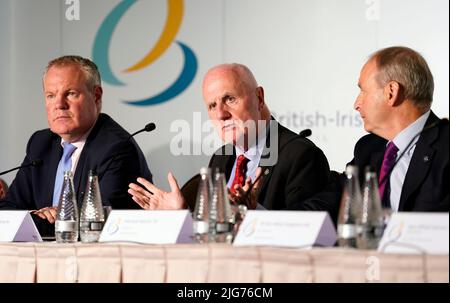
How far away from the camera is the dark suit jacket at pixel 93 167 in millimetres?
3928

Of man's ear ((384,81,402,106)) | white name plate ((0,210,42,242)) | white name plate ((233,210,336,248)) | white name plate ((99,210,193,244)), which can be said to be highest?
man's ear ((384,81,402,106))

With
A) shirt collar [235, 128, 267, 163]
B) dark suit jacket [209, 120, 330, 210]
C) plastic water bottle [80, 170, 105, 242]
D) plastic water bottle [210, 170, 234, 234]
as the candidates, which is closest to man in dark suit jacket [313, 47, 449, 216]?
dark suit jacket [209, 120, 330, 210]

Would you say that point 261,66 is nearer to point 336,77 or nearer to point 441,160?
point 336,77

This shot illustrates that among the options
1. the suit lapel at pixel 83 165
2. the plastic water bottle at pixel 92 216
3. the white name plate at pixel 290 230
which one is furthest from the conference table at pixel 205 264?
the suit lapel at pixel 83 165

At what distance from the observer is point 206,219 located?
253cm

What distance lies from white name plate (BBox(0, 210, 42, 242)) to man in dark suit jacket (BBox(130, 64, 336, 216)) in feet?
2.62

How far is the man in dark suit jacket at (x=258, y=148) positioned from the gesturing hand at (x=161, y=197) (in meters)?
0.43

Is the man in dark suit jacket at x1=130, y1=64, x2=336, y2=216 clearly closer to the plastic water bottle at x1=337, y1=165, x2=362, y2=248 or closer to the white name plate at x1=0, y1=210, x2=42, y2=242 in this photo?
the white name plate at x1=0, y1=210, x2=42, y2=242

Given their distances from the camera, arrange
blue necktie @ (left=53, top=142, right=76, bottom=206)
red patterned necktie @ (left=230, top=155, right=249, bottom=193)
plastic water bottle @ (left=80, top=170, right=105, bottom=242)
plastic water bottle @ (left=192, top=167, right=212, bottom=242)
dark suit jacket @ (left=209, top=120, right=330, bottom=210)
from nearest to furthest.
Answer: plastic water bottle @ (left=192, top=167, right=212, bottom=242) → plastic water bottle @ (left=80, top=170, right=105, bottom=242) → dark suit jacket @ (left=209, top=120, right=330, bottom=210) → red patterned necktie @ (left=230, top=155, right=249, bottom=193) → blue necktie @ (left=53, top=142, right=76, bottom=206)

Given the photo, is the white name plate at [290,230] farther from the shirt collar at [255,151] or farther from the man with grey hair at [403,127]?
the shirt collar at [255,151]

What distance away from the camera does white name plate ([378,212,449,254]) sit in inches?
79.9
